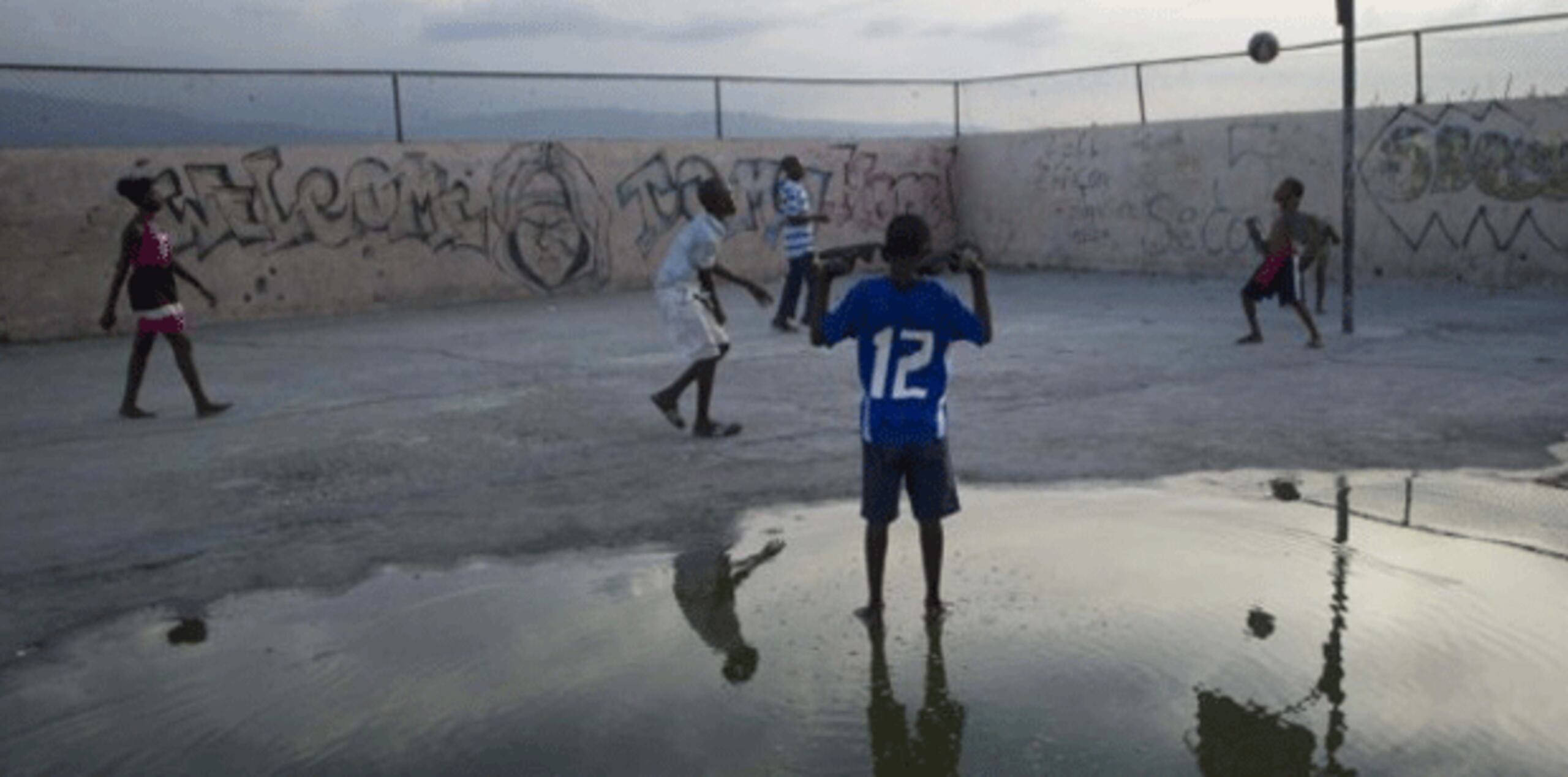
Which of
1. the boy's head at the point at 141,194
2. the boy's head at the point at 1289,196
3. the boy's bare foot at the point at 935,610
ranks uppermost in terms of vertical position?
the boy's head at the point at 141,194

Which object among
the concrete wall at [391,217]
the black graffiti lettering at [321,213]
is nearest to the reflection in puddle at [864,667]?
the concrete wall at [391,217]

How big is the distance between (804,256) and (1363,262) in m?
6.92

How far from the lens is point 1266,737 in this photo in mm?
3613

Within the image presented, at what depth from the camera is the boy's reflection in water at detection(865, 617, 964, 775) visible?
3.52 meters

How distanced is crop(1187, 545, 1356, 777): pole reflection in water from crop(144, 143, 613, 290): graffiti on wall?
1405 centimetres

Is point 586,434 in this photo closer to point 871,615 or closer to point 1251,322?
point 871,615

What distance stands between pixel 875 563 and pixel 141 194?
626cm

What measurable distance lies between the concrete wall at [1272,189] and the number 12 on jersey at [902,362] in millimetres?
11974

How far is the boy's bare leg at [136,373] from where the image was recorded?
9.07m

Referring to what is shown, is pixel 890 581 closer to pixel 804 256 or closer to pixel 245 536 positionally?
pixel 245 536

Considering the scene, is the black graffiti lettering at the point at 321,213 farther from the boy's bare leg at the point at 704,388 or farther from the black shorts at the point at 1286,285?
the black shorts at the point at 1286,285

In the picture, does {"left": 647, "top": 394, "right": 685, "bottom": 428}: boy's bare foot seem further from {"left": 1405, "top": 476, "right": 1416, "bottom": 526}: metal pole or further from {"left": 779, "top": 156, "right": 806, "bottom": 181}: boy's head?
{"left": 779, "top": 156, "right": 806, "bottom": 181}: boy's head

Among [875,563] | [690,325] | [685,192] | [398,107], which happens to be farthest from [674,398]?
[685,192]

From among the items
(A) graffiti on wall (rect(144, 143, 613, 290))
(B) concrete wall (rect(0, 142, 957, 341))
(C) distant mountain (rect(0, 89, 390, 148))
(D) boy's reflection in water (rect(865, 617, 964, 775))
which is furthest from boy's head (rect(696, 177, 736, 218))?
(C) distant mountain (rect(0, 89, 390, 148))
